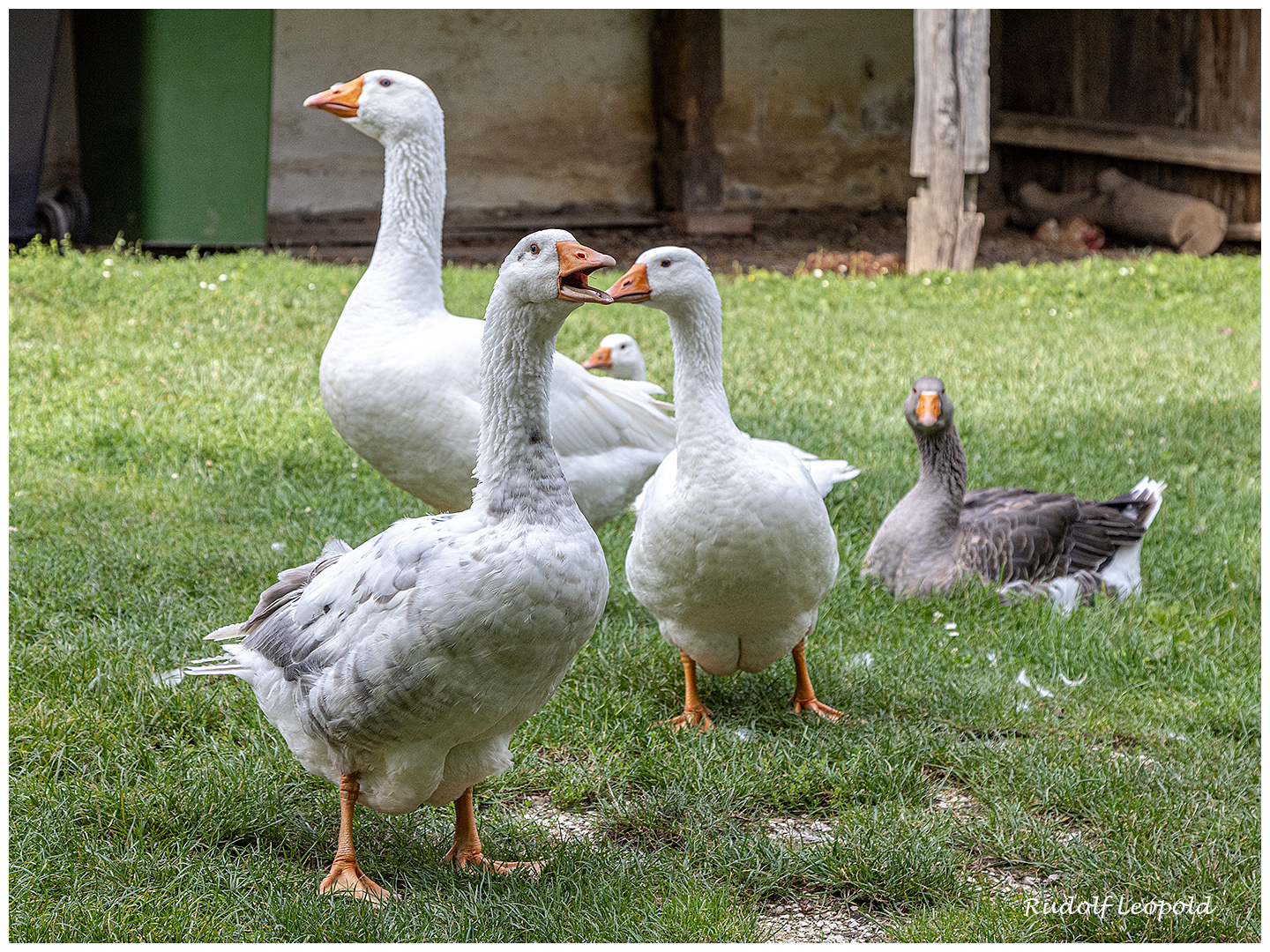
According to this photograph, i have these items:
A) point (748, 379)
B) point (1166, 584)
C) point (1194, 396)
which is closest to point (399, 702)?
point (1166, 584)

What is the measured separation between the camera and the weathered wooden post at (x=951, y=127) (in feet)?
35.1

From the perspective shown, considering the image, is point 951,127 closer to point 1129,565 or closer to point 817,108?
point 817,108

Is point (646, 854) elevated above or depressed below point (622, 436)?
below

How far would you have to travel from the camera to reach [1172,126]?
13.9 meters

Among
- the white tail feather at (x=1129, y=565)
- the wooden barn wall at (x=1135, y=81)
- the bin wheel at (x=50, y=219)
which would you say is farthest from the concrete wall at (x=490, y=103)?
the white tail feather at (x=1129, y=565)

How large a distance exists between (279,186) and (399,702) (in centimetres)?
1164

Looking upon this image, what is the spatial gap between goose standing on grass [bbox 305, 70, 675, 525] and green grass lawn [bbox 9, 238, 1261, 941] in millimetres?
641

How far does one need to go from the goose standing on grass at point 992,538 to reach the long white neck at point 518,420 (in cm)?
253

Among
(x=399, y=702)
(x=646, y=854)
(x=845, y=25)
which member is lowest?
(x=646, y=854)

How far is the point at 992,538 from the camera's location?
4.97m

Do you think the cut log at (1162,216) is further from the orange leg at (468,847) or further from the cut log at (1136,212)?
the orange leg at (468,847)

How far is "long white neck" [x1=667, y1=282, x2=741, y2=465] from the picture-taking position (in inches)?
139

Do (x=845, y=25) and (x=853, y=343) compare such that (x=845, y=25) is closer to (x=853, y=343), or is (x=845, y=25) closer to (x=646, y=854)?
(x=853, y=343)

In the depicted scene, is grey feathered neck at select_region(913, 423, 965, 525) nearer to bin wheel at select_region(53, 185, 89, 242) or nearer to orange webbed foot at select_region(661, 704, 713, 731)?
orange webbed foot at select_region(661, 704, 713, 731)
